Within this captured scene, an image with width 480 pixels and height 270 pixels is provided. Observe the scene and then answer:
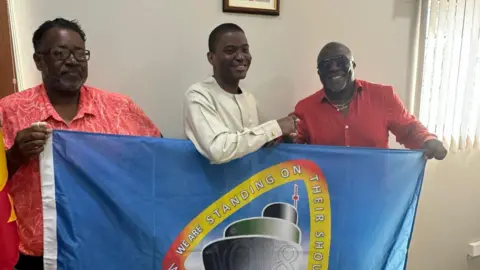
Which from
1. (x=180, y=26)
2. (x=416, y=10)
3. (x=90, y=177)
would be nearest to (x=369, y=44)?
(x=416, y=10)

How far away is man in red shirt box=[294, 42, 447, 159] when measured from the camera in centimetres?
187

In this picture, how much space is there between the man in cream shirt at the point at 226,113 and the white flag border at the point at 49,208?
1.57ft

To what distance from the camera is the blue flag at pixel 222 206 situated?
1496mm

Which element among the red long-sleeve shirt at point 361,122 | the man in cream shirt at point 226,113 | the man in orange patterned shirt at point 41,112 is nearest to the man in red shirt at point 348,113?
the red long-sleeve shirt at point 361,122

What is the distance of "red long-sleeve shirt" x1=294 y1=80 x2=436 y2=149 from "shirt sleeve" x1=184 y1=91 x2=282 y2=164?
38 cm

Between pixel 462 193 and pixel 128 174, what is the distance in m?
2.14

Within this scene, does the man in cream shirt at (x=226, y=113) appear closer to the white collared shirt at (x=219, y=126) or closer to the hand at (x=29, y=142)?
the white collared shirt at (x=219, y=126)

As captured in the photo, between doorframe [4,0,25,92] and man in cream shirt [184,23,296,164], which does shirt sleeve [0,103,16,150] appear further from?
man in cream shirt [184,23,296,164]

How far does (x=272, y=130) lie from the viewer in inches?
61.7

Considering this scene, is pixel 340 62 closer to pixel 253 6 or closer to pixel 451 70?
pixel 253 6

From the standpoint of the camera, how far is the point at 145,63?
1.95 metres

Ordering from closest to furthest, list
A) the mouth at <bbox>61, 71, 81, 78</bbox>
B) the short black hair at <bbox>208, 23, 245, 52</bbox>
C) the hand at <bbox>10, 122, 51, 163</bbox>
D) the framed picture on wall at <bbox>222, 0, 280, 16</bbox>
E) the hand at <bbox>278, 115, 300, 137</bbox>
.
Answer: the hand at <bbox>10, 122, 51, 163</bbox> < the mouth at <bbox>61, 71, 81, 78</bbox> < the hand at <bbox>278, 115, 300, 137</bbox> < the short black hair at <bbox>208, 23, 245, 52</bbox> < the framed picture on wall at <bbox>222, 0, 280, 16</bbox>

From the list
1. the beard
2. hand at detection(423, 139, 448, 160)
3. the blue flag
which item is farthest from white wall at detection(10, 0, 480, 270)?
hand at detection(423, 139, 448, 160)

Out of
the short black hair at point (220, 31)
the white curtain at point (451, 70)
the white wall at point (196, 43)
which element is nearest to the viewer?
the short black hair at point (220, 31)
